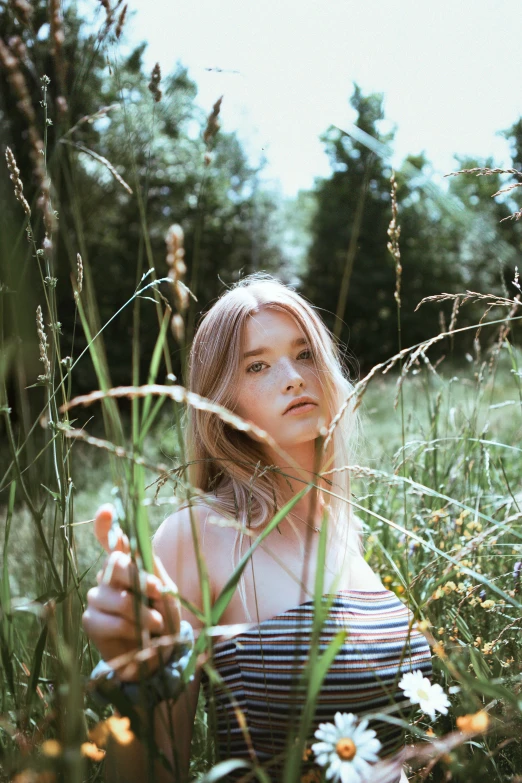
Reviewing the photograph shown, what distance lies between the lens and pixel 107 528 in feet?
3.12

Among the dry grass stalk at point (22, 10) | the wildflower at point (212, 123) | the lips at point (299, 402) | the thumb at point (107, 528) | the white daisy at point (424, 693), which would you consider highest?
the dry grass stalk at point (22, 10)

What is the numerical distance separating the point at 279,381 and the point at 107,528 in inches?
27.5

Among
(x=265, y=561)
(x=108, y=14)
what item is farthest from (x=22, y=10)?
(x=265, y=561)

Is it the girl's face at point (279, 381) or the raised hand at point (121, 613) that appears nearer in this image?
the raised hand at point (121, 613)

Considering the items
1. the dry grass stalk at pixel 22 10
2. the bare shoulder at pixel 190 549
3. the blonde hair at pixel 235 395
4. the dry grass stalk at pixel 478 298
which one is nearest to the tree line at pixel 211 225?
the blonde hair at pixel 235 395

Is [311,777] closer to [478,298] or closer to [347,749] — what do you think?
[347,749]

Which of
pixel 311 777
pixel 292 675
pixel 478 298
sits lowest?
pixel 311 777

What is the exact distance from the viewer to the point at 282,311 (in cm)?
168

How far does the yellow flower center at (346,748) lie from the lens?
2.72ft

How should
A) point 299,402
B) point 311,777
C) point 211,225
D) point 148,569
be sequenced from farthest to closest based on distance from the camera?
1. point 211,225
2. point 299,402
3. point 311,777
4. point 148,569

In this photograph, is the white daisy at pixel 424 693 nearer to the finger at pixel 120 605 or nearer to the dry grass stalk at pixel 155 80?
the finger at pixel 120 605

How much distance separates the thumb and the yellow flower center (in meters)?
0.37

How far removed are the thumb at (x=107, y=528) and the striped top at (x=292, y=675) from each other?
0.40 metres

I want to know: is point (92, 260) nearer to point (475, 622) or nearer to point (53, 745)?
point (475, 622)
